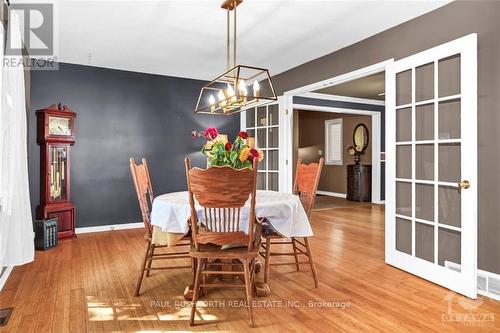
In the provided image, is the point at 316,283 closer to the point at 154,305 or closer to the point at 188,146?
the point at 154,305

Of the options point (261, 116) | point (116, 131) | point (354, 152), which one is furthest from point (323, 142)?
point (116, 131)

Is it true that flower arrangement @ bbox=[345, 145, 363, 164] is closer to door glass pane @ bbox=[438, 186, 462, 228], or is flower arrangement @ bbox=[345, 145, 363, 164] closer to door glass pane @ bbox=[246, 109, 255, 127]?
door glass pane @ bbox=[246, 109, 255, 127]

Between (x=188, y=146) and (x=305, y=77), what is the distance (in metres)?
2.33

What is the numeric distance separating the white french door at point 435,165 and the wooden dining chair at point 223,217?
5.48 ft

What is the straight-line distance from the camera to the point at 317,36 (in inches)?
148

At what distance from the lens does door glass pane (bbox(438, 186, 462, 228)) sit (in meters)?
2.67

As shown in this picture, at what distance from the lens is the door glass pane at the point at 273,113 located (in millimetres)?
5422

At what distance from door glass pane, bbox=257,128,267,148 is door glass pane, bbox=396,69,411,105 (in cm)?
268

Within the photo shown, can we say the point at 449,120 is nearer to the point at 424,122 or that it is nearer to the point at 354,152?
the point at 424,122

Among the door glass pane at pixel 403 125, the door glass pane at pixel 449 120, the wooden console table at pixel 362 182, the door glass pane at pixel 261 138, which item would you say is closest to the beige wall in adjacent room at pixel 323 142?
the wooden console table at pixel 362 182

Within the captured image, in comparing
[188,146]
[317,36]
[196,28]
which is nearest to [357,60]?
[317,36]

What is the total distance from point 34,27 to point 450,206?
4399 mm

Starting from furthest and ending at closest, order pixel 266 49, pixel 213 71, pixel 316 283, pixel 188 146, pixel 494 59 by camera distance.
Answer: pixel 188 146 → pixel 213 71 → pixel 266 49 → pixel 316 283 → pixel 494 59

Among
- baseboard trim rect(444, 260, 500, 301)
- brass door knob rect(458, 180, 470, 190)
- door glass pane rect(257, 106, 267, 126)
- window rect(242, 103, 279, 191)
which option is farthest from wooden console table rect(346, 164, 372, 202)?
brass door knob rect(458, 180, 470, 190)
